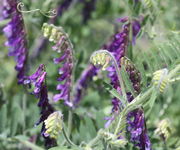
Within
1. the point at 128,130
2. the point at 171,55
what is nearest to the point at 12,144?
the point at 128,130

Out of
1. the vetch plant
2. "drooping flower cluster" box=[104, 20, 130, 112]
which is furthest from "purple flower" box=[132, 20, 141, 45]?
"drooping flower cluster" box=[104, 20, 130, 112]

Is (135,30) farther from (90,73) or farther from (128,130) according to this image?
(128,130)

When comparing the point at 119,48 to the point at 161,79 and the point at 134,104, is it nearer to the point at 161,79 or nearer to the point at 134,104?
the point at 134,104

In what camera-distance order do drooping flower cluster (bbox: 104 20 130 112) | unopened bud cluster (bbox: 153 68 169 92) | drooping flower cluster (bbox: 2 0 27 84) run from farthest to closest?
1. drooping flower cluster (bbox: 2 0 27 84)
2. drooping flower cluster (bbox: 104 20 130 112)
3. unopened bud cluster (bbox: 153 68 169 92)

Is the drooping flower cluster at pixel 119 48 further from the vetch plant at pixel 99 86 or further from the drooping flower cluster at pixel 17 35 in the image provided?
the drooping flower cluster at pixel 17 35

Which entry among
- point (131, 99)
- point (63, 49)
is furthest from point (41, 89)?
point (131, 99)

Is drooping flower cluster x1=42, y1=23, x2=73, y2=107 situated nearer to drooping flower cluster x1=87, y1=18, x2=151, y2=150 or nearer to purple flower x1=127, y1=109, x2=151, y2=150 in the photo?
drooping flower cluster x1=87, y1=18, x2=151, y2=150

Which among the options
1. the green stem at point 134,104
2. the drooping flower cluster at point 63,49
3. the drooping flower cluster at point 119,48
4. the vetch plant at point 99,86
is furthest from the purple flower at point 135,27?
the green stem at point 134,104

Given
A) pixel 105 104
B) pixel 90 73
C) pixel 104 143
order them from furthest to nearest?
pixel 105 104
pixel 90 73
pixel 104 143
